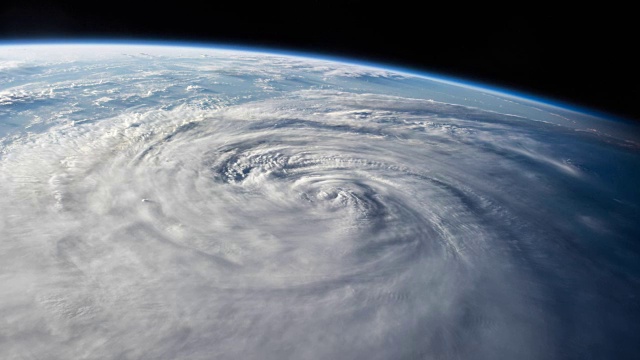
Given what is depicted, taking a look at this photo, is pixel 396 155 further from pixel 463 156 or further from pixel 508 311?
pixel 508 311

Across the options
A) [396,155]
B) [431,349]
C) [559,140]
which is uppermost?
[559,140]

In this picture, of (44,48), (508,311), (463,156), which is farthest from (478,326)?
(44,48)

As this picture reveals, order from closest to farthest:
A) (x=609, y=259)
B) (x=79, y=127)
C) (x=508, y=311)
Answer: (x=508, y=311) → (x=609, y=259) → (x=79, y=127)

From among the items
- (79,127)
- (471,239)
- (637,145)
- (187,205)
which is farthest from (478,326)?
(637,145)

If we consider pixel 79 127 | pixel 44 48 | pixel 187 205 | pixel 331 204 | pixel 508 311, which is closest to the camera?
pixel 508 311

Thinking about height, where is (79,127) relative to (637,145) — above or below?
below

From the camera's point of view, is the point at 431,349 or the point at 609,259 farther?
the point at 609,259

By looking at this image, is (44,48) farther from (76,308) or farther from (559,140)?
(559,140)
